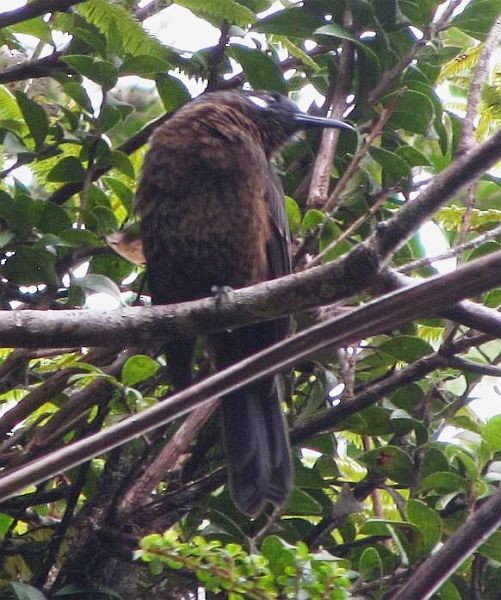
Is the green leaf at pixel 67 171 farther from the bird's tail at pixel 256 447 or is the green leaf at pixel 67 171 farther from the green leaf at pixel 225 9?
the bird's tail at pixel 256 447

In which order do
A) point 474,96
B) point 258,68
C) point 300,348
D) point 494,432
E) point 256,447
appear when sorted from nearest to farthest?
point 300,348 → point 474,96 → point 494,432 → point 256,447 → point 258,68

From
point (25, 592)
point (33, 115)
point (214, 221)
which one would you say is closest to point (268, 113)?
point (214, 221)

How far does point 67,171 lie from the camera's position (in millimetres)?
2447

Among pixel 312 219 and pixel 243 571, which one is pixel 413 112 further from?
pixel 243 571

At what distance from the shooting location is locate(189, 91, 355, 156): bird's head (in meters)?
3.00

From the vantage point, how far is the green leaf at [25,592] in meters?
2.00

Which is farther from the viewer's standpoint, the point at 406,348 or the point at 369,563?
the point at 406,348

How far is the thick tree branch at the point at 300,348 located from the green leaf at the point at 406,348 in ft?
3.42

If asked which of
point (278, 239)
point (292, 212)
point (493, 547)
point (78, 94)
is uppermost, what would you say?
point (78, 94)

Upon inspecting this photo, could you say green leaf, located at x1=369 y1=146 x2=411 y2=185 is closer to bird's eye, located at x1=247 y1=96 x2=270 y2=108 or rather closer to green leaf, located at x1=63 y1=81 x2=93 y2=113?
green leaf, located at x1=63 y1=81 x2=93 y2=113

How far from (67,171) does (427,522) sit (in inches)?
43.9

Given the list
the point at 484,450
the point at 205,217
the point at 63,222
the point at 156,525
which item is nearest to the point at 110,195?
the point at 205,217

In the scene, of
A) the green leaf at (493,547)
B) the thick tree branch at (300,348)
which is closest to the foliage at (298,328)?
the green leaf at (493,547)

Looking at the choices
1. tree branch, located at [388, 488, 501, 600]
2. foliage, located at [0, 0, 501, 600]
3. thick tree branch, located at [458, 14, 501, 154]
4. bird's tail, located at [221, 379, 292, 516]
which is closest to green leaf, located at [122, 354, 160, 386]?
foliage, located at [0, 0, 501, 600]
